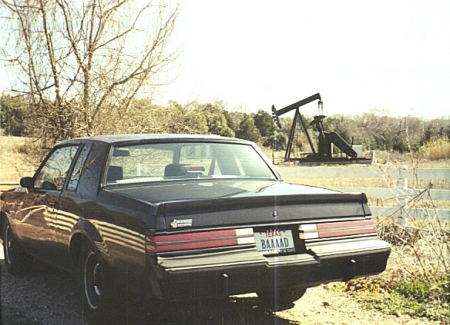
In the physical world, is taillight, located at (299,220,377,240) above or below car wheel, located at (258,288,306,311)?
above

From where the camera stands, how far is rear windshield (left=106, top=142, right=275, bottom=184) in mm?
5453

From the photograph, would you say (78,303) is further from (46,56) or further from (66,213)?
(46,56)

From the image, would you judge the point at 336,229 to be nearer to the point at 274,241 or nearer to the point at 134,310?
the point at 274,241

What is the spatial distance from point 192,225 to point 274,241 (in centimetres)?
65

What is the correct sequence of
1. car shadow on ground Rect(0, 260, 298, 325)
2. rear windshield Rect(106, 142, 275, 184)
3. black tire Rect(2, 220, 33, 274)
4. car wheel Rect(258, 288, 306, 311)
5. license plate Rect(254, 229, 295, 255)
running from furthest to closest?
1. black tire Rect(2, 220, 33, 274)
2. car wheel Rect(258, 288, 306, 311)
3. rear windshield Rect(106, 142, 275, 184)
4. car shadow on ground Rect(0, 260, 298, 325)
5. license plate Rect(254, 229, 295, 255)

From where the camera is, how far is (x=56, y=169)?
20.9 ft

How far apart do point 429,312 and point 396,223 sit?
3.10 m

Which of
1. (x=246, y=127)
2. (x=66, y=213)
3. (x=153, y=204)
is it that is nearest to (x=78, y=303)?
(x=66, y=213)

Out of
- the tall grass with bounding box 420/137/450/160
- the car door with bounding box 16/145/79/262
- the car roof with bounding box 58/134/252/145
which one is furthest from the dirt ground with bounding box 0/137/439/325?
the tall grass with bounding box 420/137/450/160

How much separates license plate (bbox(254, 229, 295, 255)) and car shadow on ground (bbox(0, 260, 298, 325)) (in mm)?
937

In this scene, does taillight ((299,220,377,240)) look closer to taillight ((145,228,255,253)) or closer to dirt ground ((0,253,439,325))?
taillight ((145,228,255,253))

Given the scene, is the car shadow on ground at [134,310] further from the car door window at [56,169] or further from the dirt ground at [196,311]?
the car door window at [56,169]

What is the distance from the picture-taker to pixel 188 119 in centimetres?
1295

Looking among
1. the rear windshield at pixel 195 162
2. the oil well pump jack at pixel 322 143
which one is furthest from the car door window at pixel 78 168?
the oil well pump jack at pixel 322 143
